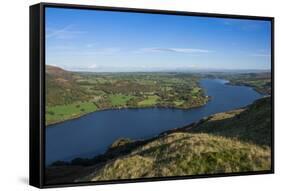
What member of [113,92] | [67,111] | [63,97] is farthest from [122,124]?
[63,97]

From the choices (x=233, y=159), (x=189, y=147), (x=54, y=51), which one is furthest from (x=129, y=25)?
(x=233, y=159)

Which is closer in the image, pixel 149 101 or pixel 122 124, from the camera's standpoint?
pixel 122 124

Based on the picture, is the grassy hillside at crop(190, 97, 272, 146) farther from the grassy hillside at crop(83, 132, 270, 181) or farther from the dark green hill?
the dark green hill

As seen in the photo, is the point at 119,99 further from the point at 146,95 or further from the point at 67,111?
the point at 67,111

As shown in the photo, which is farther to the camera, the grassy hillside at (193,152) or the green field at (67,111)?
the grassy hillside at (193,152)

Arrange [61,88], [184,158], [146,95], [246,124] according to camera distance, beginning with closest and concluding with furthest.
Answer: [61,88], [146,95], [184,158], [246,124]

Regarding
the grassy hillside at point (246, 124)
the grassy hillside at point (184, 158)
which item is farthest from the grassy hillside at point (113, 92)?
the grassy hillside at point (184, 158)

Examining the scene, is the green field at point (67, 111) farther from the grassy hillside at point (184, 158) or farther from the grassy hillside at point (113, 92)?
the grassy hillside at point (184, 158)

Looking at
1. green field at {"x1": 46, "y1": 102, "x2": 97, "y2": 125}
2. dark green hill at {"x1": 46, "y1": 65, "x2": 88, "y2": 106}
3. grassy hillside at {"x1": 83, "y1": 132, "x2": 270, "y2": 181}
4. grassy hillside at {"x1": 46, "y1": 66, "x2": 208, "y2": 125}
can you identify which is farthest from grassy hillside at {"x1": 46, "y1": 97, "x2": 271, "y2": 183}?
dark green hill at {"x1": 46, "y1": 65, "x2": 88, "y2": 106}
